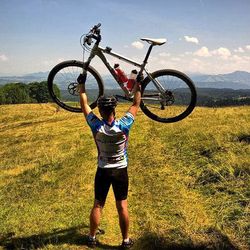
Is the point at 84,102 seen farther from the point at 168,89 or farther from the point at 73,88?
the point at 168,89

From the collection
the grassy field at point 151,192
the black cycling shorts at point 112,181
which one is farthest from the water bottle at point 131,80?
the grassy field at point 151,192

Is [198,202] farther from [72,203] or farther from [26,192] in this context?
[26,192]

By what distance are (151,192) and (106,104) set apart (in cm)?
668

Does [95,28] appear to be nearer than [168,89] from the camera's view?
Yes

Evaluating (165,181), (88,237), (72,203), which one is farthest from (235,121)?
(88,237)

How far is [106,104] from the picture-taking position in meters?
8.38

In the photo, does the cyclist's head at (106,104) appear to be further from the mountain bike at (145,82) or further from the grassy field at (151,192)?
the grassy field at (151,192)

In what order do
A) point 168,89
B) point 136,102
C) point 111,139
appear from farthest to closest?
point 168,89
point 136,102
point 111,139

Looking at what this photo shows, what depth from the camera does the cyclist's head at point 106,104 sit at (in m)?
8.34

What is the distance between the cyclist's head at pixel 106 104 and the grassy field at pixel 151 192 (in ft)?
12.8

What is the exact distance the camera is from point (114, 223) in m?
11.6

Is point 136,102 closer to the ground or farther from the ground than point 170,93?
closer to the ground

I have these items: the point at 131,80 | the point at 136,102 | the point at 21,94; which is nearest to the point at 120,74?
the point at 131,80

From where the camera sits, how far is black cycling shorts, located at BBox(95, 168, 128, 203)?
879cm
